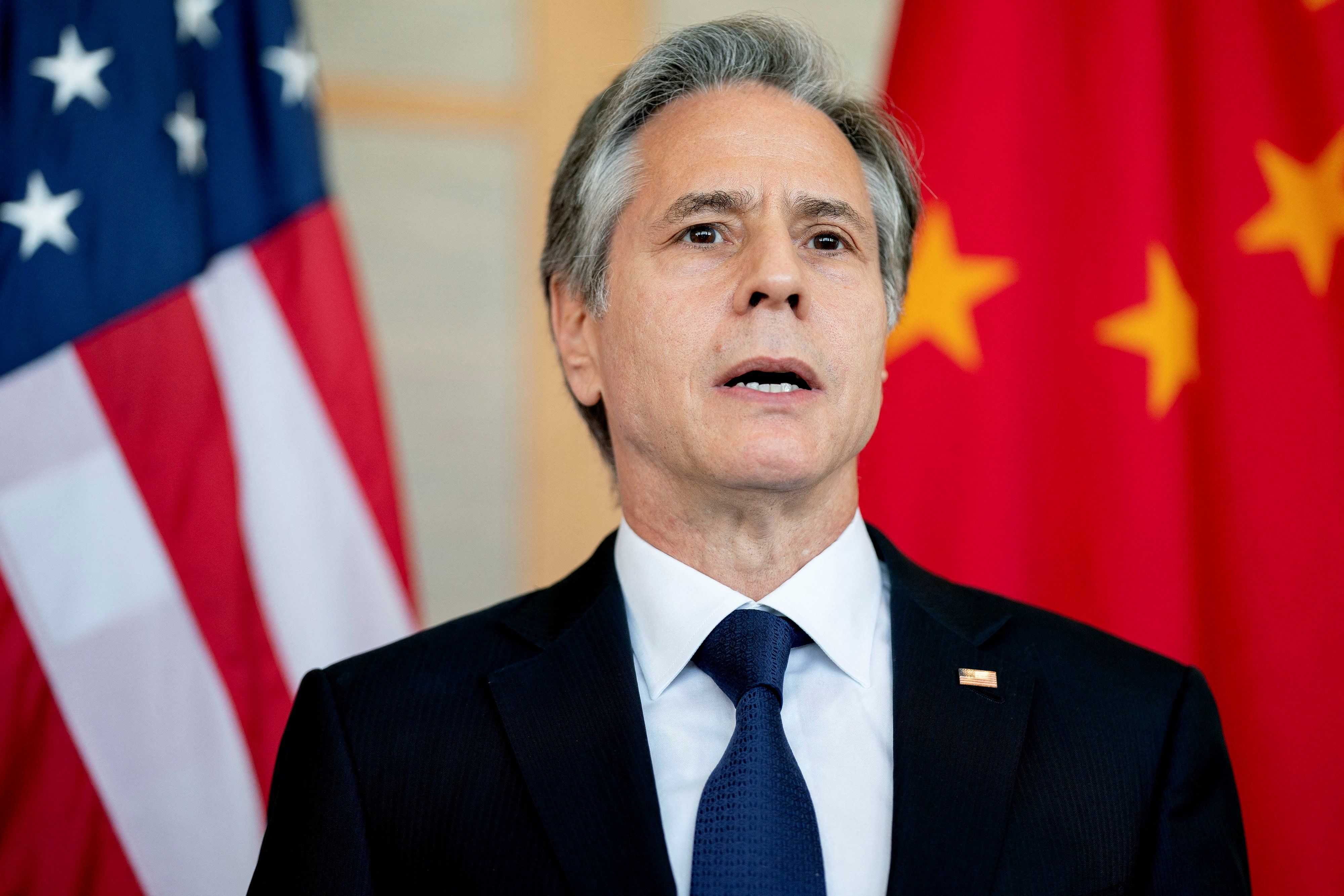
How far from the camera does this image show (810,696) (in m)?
1.56

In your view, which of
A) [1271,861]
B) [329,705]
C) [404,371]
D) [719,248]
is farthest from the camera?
[404,371]

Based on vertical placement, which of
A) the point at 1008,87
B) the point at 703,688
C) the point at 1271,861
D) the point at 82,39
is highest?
the point at 82,39

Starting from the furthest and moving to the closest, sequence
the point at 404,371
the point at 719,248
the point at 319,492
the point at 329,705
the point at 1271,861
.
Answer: the point at 404,371
the point at 319,492
the point at 1271,861
the point at 719,248
the point at 329,705

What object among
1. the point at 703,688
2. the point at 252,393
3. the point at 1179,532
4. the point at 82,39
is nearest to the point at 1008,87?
the point at 1179,532

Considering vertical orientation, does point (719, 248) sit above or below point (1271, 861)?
above

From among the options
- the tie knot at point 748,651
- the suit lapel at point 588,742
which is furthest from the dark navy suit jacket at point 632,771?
the tie knot at point 748,651

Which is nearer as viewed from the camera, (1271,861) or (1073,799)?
(1073,799)

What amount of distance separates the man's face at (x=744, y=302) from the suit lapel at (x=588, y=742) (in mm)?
267

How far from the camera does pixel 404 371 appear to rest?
3.19 meters

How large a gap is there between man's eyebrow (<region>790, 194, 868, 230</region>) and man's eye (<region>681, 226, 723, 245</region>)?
0.41 feet

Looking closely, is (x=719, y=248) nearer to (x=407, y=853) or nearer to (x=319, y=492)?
(x=407, y=853)

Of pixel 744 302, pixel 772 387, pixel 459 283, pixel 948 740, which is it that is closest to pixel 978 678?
pixel 948 740

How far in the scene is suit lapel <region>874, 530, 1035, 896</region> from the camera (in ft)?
4.48

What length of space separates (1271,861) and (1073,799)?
2.74 feet
